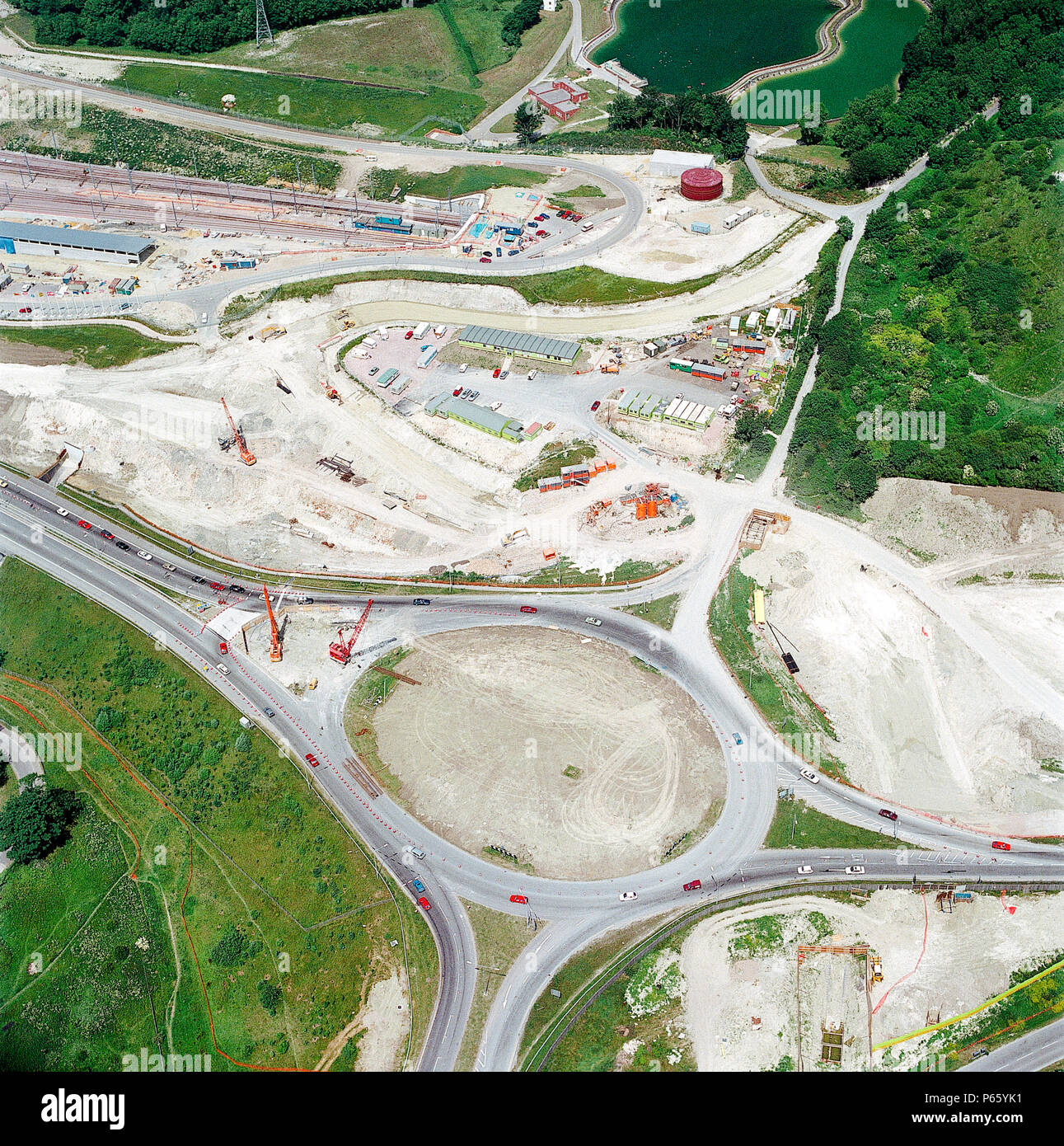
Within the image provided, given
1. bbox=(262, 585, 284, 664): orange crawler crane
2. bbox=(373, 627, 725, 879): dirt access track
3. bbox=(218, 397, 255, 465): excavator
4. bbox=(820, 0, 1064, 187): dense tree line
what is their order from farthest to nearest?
bbox=(820, 0, 1064, 187): dense tree line → bbox=(218, 397, 255, 465): excavator → bbox=(262, 585, 284, 664): orange crawler crane → bbox=(373, 627, 725, 879): dirt access track

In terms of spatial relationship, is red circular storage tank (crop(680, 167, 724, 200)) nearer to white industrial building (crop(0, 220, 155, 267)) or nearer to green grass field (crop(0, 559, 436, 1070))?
white industrial building (crop(0, 220, 155, 267))

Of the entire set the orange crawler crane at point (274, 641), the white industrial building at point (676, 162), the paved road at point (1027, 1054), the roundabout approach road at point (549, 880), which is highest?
the white industrial building at point (676, 162)

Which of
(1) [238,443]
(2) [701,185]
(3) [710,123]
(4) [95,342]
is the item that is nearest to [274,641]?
(1) [238,443]

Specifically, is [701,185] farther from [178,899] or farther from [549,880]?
[178,899]

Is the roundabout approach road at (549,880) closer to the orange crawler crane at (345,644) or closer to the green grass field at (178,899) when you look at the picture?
the orange crawler crane at (345,644)

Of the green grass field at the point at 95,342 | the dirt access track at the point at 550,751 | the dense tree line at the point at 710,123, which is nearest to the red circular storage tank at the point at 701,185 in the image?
the dense tree line at the point at 710,123

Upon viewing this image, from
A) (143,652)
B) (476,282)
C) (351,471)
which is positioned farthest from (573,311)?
(143,652)

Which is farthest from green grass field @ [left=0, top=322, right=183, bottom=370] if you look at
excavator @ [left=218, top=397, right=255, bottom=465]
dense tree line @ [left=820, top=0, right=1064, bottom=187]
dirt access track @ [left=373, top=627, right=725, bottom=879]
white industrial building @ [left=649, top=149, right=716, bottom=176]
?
dense tree line @ [left=820, top=0, right=1064, bottom=187]
